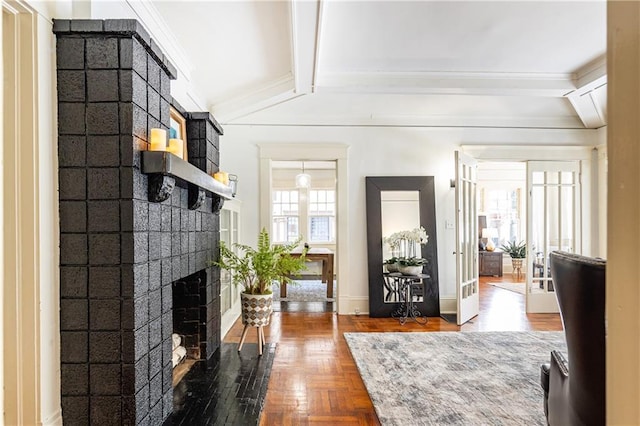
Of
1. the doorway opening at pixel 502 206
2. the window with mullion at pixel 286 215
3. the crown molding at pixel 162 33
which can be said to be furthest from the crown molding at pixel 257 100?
the doorway opening at pixel 502 206

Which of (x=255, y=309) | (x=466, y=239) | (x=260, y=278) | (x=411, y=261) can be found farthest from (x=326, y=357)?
(x=466, y=239)

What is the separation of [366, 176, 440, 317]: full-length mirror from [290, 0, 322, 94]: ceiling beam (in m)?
→ 1.69

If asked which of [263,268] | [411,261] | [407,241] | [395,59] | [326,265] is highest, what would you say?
[395,59]

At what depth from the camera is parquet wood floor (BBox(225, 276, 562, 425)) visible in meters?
2.27

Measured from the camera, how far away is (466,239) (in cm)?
448

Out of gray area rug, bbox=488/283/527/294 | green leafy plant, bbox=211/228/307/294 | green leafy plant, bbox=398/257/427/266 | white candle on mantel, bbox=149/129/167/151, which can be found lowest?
gray area rug, bbox=488/283/527/294

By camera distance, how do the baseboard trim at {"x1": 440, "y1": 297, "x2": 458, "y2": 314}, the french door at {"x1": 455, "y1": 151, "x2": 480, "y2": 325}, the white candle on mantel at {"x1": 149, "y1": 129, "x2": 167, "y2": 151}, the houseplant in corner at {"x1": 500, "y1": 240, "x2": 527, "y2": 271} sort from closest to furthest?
the white candle on mantel at {"x1": 149, "y1": 129, "x2": 167, "y2": 151} → the french door at {"x1": 455, "y1": 151, "x2": 480, "y2": 325} → the baseboard trim at {"x1": 440, "y1": 297, "x2": 458, "y2": 314} → the houseplant in corner at {"x1": 500, "y1": 240, "x2": 527, "y2": 271}

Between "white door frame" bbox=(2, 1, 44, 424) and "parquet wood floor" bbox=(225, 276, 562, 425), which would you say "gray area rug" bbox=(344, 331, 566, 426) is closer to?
"parquet wood floor" bbox=(225, 276, 562, 425)

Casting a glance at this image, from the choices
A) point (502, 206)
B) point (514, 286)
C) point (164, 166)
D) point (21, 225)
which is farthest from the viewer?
point (502, 206)

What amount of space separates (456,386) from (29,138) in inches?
112

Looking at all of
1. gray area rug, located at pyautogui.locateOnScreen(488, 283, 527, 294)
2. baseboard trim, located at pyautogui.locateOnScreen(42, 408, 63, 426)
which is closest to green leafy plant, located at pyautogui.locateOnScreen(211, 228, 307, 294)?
baseboard trim, located at pyautogui.locateOnScreen(42, 408, 63, 426)

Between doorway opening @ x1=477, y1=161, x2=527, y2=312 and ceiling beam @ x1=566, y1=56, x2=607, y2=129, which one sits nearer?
ceiling beam @ x1=566, y1=56, x2=607, y2=129

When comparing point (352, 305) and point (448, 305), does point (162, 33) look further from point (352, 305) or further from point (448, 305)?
point (448, 305)

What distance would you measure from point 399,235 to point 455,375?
78.8 inches
